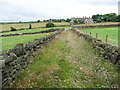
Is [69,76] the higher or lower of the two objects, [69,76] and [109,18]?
the lower

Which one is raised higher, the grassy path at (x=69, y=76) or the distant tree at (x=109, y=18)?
the distant tree at (x=109, y=18)

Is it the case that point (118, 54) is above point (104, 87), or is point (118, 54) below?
above

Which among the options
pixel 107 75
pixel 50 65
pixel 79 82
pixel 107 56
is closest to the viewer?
pixel 79 82

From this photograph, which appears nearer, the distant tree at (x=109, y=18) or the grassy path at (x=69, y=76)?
the grassy path at (x=69, y=76)

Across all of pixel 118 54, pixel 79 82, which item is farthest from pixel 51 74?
pixel 118 54

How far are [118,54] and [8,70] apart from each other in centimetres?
665

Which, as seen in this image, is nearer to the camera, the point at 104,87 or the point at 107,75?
the point at 104,87

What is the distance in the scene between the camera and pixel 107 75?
7.21 meters

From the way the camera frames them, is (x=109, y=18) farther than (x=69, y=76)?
Yes

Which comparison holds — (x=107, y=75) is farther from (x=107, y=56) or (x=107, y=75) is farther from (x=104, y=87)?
(x=107, y=56)

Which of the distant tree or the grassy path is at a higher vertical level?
the distant tree

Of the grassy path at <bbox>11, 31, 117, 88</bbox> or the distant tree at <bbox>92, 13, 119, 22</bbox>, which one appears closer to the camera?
the grassy path at <bbox>11, 31, 117, 88</bbox>

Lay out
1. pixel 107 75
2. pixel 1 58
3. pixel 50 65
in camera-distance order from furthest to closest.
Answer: pixel 50 65 < pixel 107 75 < pixel 1 58

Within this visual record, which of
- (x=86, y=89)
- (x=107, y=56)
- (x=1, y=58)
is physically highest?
(x=1, y=58)
